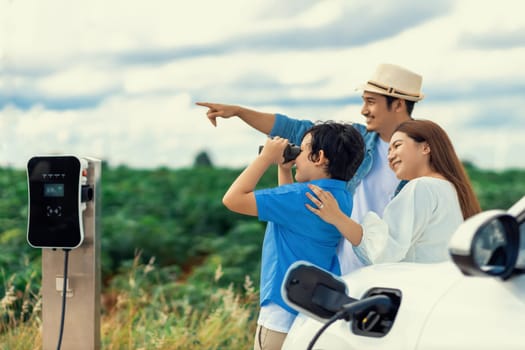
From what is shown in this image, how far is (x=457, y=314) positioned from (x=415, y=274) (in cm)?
27

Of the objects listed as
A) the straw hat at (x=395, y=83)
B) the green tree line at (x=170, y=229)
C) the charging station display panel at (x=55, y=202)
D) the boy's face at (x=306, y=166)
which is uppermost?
the straw hat at (x=395, y=83)

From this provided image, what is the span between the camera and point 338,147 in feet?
10.7

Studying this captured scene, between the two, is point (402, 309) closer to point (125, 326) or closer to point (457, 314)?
point (457, 314)

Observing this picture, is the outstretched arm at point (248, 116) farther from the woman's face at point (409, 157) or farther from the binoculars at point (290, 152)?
the woman's face at point (409, 157)

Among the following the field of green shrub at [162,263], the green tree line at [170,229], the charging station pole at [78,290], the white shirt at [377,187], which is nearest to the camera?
the white shirt at [377,187]

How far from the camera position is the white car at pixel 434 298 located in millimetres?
1958

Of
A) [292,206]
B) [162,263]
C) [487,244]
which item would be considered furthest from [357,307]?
[162,263]

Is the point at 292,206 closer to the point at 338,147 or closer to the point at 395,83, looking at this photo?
the point at 338,147

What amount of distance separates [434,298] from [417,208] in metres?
0.86

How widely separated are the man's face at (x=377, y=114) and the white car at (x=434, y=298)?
165 centimetres

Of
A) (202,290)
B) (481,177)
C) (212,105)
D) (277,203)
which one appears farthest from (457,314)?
(481,177)

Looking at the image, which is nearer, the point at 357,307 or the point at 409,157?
the point at 357,307

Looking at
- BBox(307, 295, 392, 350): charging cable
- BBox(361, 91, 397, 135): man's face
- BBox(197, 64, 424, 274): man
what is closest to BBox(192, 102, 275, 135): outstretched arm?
BBox(197, 64, 424, 274): man

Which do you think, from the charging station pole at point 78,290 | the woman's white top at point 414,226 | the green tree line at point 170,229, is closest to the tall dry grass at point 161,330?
the green tree line at point 170,229
